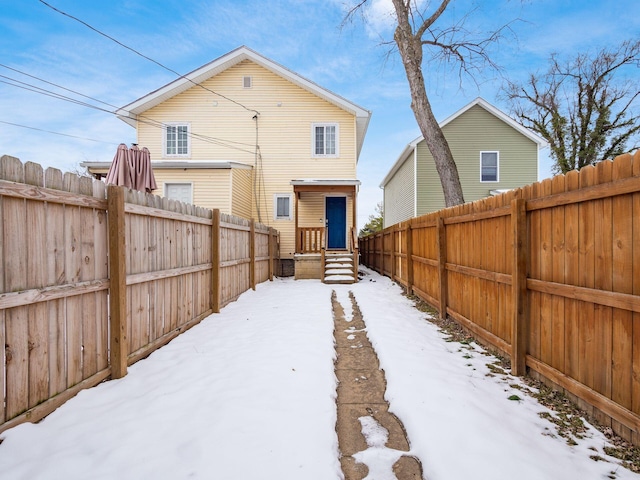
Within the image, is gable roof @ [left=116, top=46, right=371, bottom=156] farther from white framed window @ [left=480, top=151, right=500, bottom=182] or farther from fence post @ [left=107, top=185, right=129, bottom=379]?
fence post @ [left=107, top=185, right=129, bottom=379]

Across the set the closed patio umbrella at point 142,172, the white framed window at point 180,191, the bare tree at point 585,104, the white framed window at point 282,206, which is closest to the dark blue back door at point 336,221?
the white framed window at point 282,206

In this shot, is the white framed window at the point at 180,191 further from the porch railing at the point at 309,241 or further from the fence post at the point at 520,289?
the fence post at the point at 520,289

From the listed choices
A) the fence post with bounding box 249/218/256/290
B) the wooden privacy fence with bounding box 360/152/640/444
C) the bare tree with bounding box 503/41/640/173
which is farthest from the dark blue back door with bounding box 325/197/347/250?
the bare tree with bounding box 503/41/640/173

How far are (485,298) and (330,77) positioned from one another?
77.0 feet

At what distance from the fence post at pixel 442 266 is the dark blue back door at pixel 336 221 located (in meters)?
8.49

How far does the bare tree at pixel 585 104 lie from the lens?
68.5 feet

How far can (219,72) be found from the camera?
14.3 meters

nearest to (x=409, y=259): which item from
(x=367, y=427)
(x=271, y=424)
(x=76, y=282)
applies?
(x=367, y=427)

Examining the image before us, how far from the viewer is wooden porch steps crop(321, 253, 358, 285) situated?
1088 centimetres

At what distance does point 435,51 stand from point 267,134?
6.88 metres

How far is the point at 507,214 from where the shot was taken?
3.76 meters

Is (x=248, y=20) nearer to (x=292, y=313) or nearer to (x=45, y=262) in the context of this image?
(x=292, y=313)

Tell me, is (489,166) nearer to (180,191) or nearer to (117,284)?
(180,191)

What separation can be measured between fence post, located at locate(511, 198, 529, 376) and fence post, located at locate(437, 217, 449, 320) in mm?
2420
